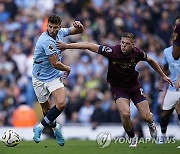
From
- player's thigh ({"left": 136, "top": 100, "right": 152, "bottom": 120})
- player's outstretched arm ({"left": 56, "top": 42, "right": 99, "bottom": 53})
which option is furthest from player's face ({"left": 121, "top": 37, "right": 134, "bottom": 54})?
player's thigh ({"left": 136, "top": 100, "right": 152, "bottom": 120})

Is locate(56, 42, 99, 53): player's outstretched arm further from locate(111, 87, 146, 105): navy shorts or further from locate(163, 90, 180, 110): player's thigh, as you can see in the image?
locate(163, 90, 180, 110): player's thigh

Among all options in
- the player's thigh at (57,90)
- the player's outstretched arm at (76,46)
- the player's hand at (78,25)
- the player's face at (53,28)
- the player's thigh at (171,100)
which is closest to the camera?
the player's outstretched arm at (76,46)

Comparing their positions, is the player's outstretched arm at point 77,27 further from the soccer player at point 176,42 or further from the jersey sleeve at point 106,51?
the soccer player at point 176,42

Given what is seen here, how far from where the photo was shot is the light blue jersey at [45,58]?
14.6 meters

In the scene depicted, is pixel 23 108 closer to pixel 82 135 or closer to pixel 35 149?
pixel 82 135

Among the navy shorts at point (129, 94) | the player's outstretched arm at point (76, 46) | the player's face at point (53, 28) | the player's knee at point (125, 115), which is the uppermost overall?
the player's face at point (53, 28)

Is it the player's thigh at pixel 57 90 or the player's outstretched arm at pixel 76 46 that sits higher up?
the player's outstretched arm at pixel 76 46

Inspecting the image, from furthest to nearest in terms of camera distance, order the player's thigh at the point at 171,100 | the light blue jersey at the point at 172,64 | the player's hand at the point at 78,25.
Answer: the player's thigh at the point at 171,100, the light blue jersey at the point at 172,64, the player's hand at the point at 78,25

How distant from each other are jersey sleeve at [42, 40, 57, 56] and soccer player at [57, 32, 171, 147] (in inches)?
24.1

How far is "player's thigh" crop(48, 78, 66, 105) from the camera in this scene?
1484 cm

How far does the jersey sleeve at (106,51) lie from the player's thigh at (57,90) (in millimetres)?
1091

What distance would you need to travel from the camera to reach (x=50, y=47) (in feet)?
47.7

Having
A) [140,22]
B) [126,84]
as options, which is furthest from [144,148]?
[140,22]

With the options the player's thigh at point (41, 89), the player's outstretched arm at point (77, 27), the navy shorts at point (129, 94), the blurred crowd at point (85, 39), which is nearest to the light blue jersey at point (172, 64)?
the navy shorts at point (129, 94)
